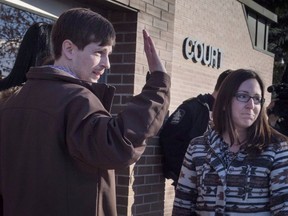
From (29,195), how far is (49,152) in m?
0.20

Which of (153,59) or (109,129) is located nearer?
(109,129)

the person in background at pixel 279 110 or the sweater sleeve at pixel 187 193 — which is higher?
the person in background at pixel 279 110

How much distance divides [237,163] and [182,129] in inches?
79.7

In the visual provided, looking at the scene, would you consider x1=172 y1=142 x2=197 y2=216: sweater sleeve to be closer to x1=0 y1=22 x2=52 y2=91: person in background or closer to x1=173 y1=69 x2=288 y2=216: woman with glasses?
x1=173 y1=69 x2=288 y2=216: woman with glasses

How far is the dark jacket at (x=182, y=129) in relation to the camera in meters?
4.98

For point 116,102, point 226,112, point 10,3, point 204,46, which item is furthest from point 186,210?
point 204,46

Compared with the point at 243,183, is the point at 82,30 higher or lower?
higher

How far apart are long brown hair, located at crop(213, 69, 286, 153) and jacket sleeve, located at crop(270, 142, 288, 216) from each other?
128 mm

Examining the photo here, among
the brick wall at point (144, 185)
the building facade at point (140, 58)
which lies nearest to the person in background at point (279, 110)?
the building facade at point (140, 58)

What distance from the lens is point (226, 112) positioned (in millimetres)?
3150

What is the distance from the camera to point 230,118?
3.13m

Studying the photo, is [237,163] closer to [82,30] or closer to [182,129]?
[82,30]

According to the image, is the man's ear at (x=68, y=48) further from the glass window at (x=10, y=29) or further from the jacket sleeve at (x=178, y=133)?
the jacket sleeve at (x=178, y=133)

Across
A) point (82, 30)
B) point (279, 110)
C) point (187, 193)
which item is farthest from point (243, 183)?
point (279, 110)
